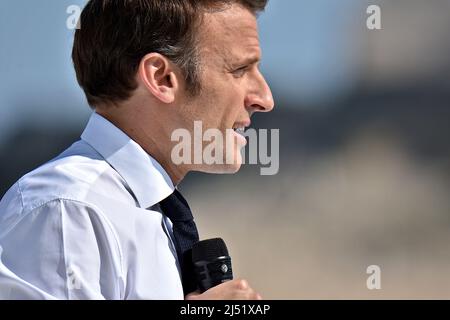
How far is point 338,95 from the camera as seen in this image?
4641mm

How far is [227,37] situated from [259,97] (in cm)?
10

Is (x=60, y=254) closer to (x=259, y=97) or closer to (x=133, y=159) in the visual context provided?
(x=133, y=159)

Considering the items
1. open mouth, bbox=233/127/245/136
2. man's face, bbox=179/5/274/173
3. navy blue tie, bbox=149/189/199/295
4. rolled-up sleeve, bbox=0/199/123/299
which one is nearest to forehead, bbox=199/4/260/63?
man's face, bbox=179/5/274/173

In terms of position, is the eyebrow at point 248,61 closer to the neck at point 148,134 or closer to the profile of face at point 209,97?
the profile of face at point 209,97

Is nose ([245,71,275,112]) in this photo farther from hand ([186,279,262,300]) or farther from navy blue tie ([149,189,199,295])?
hand ([186,279,262,300])

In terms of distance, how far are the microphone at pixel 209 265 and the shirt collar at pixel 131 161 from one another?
0.32 ft

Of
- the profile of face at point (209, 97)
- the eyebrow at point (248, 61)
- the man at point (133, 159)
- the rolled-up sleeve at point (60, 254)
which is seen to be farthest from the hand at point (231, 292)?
the eyebrow at point (248, 61)

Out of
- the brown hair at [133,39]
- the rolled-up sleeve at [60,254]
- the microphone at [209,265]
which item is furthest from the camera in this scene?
the brown hair at [133,39]

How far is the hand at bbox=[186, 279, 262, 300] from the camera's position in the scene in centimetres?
126

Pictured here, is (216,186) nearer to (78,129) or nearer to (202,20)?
(78,129)

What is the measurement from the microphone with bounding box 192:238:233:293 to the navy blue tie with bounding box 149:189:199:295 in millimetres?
20

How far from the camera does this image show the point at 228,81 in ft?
4.86

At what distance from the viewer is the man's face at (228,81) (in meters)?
1.47
